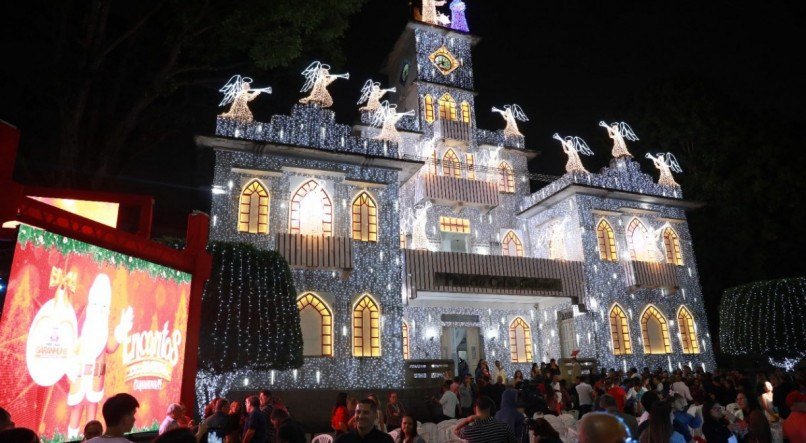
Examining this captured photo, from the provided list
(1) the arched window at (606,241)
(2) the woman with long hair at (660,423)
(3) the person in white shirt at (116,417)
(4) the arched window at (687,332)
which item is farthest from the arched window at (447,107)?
(3) the person in white shirt at (116,417)

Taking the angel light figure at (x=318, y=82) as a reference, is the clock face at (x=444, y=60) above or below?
above

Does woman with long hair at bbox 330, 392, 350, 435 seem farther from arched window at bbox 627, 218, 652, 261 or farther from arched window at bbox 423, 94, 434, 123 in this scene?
arched window at bbox 627, 218, 652, 261

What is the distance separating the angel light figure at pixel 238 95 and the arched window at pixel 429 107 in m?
7.79

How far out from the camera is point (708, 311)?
2703 centimetres

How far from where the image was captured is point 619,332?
21.2 metres

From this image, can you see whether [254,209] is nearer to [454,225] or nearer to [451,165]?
[454,225]

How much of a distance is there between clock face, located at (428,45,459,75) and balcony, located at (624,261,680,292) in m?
11.1

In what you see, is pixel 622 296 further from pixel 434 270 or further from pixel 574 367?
pixel 434 270

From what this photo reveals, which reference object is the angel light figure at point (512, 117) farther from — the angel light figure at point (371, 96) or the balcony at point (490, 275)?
the balcony at point (490, 275)

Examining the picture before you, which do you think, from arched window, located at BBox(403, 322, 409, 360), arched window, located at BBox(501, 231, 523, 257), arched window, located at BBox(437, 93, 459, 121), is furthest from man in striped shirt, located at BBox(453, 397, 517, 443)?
arched window, located at BBox(437, 93, 459, 121)

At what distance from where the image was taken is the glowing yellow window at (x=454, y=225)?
2183cm

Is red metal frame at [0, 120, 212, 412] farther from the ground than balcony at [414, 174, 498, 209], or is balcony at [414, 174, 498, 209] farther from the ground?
balcony at [414, 174, 498, 209]

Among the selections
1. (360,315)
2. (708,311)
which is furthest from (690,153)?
(360,315)

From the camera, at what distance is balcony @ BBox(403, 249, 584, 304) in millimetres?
18703
